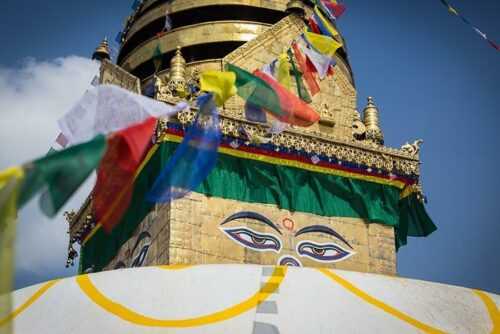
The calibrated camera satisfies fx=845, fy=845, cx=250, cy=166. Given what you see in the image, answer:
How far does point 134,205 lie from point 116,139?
11.1 metres

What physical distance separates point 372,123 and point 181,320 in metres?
10.5

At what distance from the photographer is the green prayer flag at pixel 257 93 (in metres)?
8.94

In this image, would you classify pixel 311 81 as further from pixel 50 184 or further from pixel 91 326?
pixel 50 184

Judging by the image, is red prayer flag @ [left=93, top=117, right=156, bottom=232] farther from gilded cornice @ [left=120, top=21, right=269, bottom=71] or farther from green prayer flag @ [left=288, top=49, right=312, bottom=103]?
gilded cornice @ [left=120, top=21, right=269, bottom=71]

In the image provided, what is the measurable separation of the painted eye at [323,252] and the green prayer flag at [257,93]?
777 cm

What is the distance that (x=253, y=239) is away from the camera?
53.1 feet

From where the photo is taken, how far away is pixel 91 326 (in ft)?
32.8

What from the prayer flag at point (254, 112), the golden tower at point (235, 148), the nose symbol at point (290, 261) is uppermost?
the golden tower at point (235, 148)

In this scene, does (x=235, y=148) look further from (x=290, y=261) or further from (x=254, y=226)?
(x=290, y=261)

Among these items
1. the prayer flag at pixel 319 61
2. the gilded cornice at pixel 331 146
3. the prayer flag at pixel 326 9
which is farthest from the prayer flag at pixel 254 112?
Answer: the prayer flag at pixel 326 9

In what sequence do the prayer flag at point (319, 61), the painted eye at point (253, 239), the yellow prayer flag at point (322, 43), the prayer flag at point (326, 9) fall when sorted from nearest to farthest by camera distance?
1. the painted eye at point (253, 239)
2. the yellow prayer flag at point (322, 43)
3. the prayer flag at point (319, 61)
4. the prayer flag at point (326, 9)

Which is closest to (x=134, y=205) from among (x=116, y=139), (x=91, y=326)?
(x=91, y=326)

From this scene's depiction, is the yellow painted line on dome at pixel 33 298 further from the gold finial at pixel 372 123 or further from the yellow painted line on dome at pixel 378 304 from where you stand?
the gold finial at pixel 372 123

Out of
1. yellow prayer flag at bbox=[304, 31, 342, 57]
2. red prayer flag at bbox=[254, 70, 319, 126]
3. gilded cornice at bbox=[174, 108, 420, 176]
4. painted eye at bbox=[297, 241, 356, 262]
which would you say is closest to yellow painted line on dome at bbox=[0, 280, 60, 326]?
red prayer flag at bbox=[254, 70, 319, 126]
